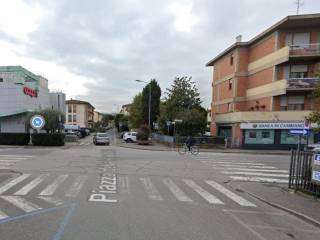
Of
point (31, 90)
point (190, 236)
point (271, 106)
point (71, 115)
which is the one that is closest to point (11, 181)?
point (190, 236)

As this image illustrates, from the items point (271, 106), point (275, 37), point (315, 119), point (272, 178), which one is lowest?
point (272, 178)

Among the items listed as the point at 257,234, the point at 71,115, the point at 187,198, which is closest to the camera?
the point at 257,234

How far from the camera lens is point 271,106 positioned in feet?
113

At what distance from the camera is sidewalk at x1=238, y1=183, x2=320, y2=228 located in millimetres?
7616

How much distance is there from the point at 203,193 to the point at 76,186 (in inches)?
160

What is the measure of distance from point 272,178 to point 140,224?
9.37 meters

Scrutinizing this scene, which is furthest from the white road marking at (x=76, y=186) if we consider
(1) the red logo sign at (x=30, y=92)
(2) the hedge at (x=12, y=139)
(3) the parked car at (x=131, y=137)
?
(1) the red logo sign at (x=30, y=92)

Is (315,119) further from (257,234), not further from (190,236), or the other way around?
(190,236)

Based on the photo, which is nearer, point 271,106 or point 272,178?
point 272,178

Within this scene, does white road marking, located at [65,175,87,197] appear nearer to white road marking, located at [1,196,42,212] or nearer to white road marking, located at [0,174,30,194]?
white road marking, located at [1,196,42,212]

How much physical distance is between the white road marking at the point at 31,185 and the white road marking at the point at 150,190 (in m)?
3.55

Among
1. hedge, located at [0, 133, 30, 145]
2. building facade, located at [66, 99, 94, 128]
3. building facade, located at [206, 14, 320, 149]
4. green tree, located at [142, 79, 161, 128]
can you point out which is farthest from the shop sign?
building facade, located at [66, 99, 94, 128]

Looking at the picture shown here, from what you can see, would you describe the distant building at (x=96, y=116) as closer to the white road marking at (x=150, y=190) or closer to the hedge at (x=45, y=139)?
the hedge at (x=45, y=139)

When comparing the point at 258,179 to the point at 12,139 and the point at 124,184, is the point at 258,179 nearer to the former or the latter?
the point at 124,184
